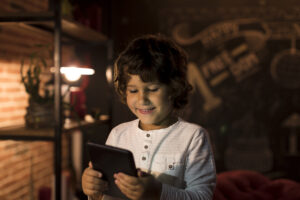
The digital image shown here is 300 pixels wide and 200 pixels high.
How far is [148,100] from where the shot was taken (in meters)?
0.79

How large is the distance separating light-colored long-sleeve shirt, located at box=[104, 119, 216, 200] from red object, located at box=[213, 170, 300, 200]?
0.76 meters

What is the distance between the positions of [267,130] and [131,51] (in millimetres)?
2484

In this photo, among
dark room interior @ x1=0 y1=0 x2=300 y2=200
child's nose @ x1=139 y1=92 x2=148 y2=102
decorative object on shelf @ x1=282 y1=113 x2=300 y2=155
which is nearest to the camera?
child's nose @ x1=139 y1=92 x2=148 y2=102

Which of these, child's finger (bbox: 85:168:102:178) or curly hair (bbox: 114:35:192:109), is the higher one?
curly hair (bbox: 114:35:192:109)

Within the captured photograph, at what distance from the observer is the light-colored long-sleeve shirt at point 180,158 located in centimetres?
80

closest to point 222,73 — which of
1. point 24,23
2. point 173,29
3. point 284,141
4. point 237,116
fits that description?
point 237,116

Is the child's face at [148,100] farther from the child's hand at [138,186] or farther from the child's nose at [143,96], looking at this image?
the child's hand at [138,186]

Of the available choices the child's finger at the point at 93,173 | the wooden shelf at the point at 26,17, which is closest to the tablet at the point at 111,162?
the child's finger at the point at 93,173

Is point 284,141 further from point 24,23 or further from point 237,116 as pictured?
point 24,23

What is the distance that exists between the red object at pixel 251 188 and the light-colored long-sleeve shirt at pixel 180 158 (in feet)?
2.50

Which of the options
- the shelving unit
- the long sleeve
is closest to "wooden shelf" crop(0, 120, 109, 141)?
the shelving unit

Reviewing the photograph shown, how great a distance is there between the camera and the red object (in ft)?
5.12

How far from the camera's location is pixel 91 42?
246cm

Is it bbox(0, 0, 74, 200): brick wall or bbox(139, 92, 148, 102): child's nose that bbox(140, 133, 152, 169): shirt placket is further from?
bbox(0, 0, 74, 200): brick wall
